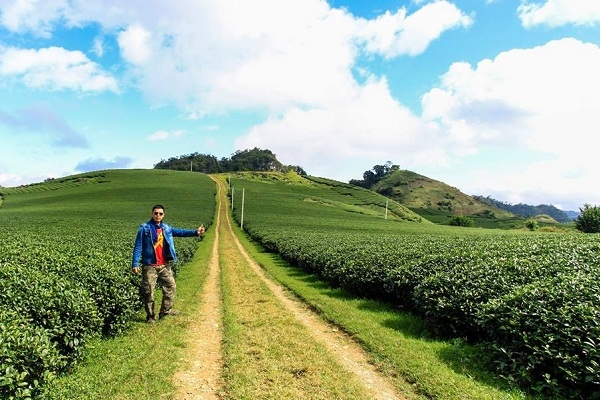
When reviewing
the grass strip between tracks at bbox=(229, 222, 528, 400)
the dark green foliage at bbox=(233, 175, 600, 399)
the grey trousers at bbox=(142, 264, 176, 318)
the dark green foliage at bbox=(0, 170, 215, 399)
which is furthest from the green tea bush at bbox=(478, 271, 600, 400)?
the grey trousers at bbox=(142, 264, 176, 318)

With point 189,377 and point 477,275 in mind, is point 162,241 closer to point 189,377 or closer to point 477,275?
point 189,377

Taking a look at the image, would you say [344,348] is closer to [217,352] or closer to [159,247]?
[217,352]

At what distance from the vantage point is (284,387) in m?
8.09

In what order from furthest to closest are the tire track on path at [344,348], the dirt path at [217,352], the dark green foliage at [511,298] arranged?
the tire track on path at [344,348] → the dirt path at [217,352] → the dark green foliage at [511,298]

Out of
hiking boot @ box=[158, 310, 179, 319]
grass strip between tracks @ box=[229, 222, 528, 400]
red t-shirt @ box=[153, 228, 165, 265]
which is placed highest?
red t-shirt @ box=[153, 228, 165, 265]

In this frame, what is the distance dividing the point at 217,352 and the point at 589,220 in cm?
10741

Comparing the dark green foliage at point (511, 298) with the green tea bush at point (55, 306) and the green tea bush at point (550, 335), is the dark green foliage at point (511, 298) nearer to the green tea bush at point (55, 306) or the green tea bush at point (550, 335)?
the green tea bush at point (550, 335)

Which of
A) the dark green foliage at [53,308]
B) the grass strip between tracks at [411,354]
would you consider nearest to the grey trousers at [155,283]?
the dark green foliage at [53,308]

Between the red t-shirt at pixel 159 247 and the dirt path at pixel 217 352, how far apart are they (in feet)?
8.12

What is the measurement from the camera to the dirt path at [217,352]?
813cm

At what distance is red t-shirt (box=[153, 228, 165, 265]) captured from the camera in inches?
500

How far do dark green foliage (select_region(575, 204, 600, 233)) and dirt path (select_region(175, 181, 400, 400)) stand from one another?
99.7m

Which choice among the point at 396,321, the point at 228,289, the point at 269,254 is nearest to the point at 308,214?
the point at 269,254

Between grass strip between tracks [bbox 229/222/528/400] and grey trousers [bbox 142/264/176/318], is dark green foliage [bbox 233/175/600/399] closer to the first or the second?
grass strip between tracks [bbox 229/222/528/400]
